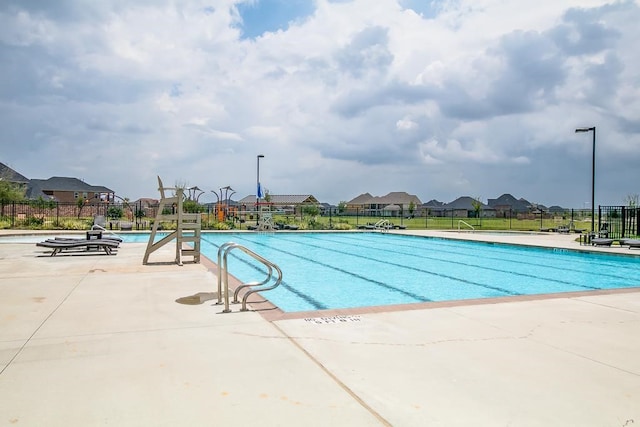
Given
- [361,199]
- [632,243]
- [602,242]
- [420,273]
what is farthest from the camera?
[361,199]

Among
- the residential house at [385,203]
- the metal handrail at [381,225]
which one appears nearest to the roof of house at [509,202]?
the residential house at [385,203]

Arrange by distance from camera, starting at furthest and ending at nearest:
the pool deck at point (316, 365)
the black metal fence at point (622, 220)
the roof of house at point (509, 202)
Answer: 1. the roof of house at point (509, 202)
2. the black metal fence at point (622, 220)
3. the pool deck at point (316, 365)

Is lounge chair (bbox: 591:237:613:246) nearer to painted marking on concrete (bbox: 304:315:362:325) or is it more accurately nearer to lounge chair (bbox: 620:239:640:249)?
lounge chair (bbox: 620:239:640:249)

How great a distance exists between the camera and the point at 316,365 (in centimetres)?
373

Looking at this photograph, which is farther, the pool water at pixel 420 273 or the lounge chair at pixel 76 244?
the lounge chair at pixel 76 244

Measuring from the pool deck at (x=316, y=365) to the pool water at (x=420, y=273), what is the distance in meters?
2.42

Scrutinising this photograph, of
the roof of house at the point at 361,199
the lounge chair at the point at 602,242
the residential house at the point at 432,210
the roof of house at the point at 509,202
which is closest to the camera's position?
the lounge chair at the point at 602,242

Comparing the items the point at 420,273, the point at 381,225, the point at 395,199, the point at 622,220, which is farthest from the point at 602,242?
the point at 395,199

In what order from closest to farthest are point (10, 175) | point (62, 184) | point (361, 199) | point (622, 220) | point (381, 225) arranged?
point (622, 220)
point (381, 225)
point (10, 175)
point (62, 184)
point (361, 199)

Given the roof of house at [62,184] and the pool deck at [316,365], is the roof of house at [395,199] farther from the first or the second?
the pool deck at [316,365]

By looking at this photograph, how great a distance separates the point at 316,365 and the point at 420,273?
8331mm

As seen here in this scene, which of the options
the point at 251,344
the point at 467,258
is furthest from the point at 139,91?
the point at 251,344

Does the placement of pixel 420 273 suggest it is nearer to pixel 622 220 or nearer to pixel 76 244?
pixel 76 244

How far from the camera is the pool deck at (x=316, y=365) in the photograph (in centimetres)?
284
